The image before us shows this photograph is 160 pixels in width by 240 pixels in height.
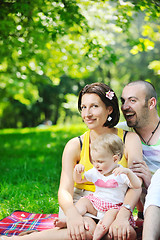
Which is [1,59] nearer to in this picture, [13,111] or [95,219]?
[95,219]

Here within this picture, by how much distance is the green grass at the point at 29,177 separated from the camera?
150 inches

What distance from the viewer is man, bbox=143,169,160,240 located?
224 centimetres

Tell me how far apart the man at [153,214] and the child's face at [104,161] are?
Answer: 1.17 ft

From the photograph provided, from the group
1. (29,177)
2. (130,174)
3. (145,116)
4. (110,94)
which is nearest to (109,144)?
(130,174)

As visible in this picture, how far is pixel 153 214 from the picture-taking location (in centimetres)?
236

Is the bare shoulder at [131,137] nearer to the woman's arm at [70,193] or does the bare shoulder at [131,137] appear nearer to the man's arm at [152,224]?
the woman's arm at [70,193]

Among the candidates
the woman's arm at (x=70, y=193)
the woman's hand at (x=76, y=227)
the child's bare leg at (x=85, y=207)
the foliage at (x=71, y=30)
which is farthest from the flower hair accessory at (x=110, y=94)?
the foliage at (x=71, y=30)

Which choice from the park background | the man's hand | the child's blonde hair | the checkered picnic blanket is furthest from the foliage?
the man's hand

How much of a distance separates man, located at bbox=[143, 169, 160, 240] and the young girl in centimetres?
13

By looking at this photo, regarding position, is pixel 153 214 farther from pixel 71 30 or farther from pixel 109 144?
pixel 71 30

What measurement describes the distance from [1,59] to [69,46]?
1.62m

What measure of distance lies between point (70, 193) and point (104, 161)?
471 mm

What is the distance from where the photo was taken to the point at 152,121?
3.32 m

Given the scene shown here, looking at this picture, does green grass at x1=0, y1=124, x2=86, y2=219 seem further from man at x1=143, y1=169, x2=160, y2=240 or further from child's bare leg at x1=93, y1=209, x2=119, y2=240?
man at x1=143, y1=169, x2=160, y2=240
